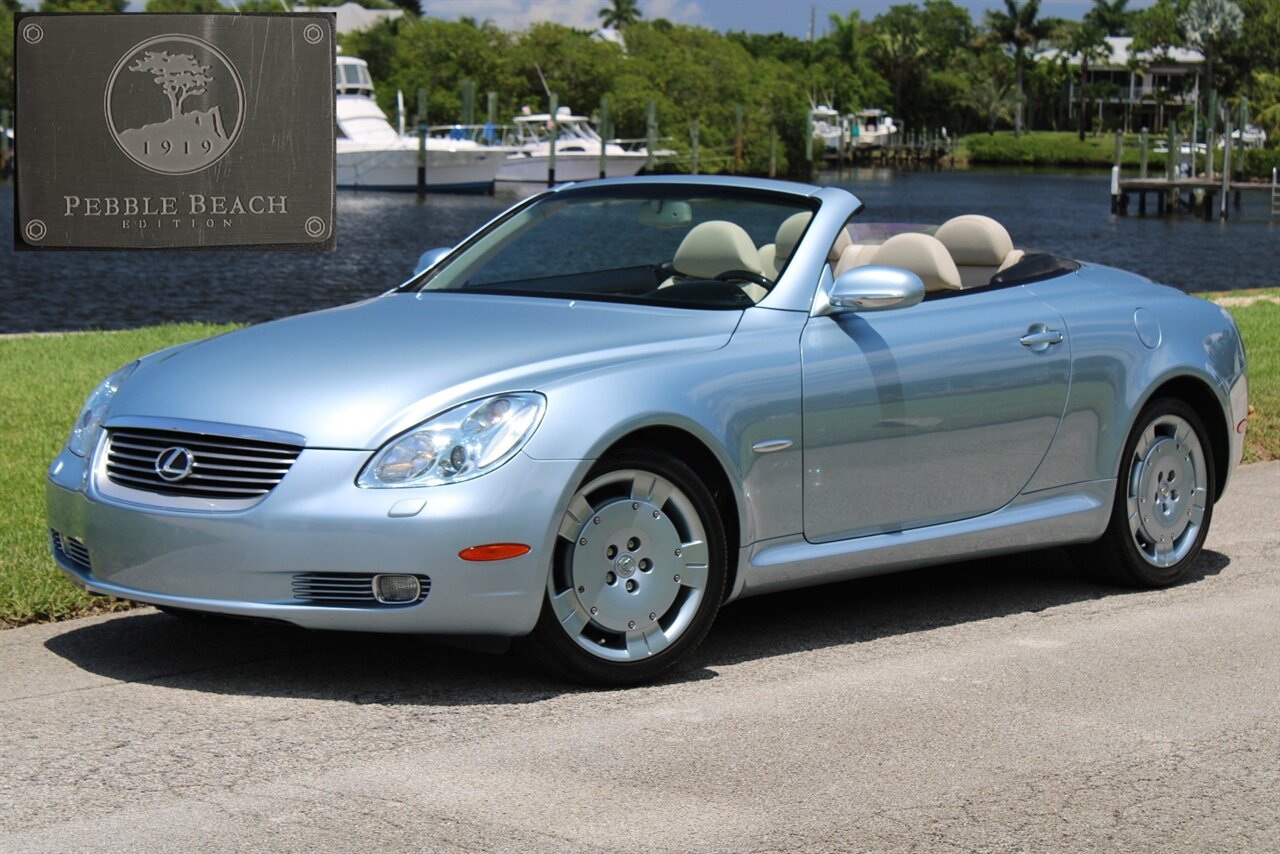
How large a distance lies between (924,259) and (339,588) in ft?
8.50

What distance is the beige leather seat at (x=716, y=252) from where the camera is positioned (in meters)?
6.56

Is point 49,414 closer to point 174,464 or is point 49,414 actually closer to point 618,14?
point 174,464

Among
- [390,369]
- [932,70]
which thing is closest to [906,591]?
[390,369]

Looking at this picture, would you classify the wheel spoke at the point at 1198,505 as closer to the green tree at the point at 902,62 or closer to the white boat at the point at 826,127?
the white boat at the point at 826,127

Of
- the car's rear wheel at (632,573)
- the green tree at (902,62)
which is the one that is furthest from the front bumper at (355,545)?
the green tree at (902,62)

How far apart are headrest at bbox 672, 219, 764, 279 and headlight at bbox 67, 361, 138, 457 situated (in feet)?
6.08

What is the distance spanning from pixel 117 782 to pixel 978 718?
7.50ft

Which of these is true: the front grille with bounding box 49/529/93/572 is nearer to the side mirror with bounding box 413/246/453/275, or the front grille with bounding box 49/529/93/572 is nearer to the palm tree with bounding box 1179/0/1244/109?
the side mirror with bounding box 413/246/453/275

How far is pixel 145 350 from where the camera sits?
46.1ft

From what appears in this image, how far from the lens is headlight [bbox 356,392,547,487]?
208 inches

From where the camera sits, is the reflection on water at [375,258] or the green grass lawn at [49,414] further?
the reflection on water at [375,258]

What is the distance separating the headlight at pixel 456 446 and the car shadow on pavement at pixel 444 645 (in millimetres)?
648

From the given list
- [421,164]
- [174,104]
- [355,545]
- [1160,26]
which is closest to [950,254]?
[355,545]

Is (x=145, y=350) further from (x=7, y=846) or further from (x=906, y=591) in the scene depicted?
(x=7, y=846)
